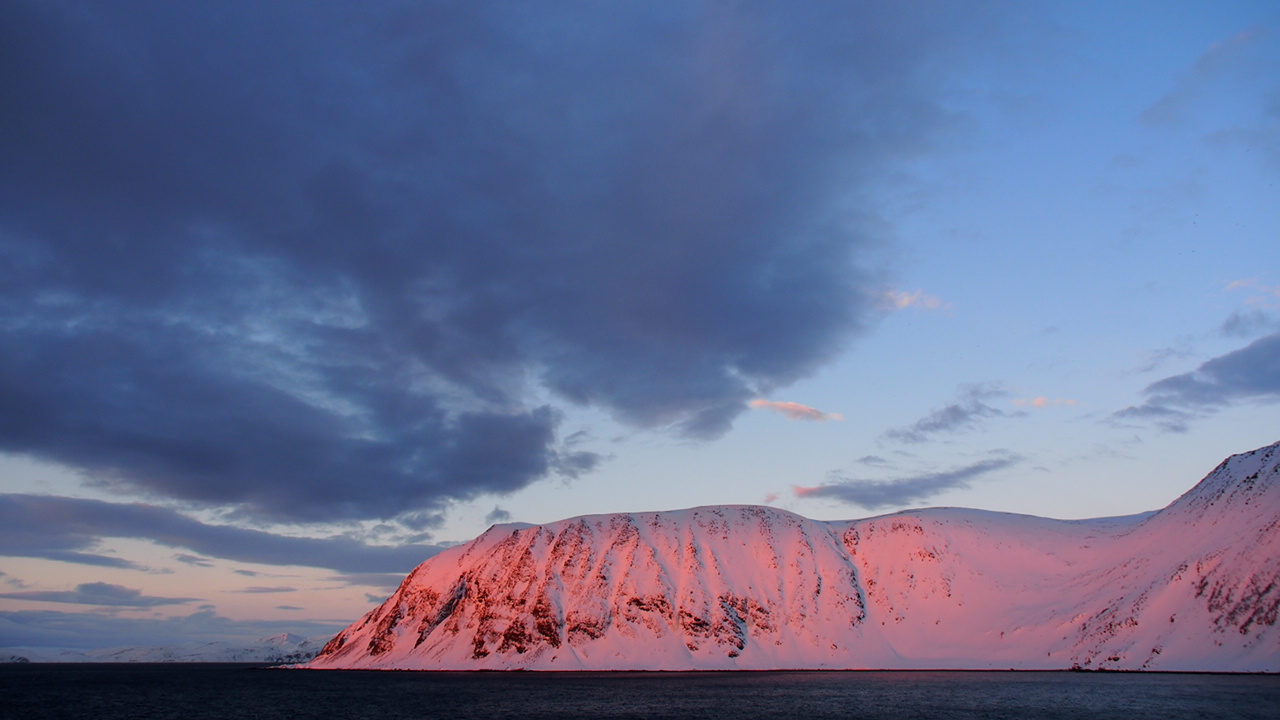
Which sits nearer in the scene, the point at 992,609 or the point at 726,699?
A: the point at 726,699

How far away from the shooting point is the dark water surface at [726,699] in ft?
244

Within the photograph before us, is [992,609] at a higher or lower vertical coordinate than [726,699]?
higher

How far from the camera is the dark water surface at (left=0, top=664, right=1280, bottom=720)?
74375 millimetres

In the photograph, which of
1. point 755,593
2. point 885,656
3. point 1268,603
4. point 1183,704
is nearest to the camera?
point 1183,704

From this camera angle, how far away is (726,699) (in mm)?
92250

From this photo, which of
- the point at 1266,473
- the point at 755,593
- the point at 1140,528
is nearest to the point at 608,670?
the point at 755,593

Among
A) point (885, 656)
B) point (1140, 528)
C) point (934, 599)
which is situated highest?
point (1140, 528)

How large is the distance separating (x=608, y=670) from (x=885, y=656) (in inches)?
2416

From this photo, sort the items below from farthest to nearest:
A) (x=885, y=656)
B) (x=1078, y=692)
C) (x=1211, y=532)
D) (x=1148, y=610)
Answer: (x=885, y=656) < (x=1211, y=532) < (x=1148, y=610) < (x=1078, y=692)

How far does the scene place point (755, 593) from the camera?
196 meters

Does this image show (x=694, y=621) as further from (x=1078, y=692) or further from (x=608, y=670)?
(x=1078, y=692)

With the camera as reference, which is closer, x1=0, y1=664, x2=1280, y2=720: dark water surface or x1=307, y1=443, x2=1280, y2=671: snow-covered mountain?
x1=0, y1=664, x2=1280, y2=720: dark water surface

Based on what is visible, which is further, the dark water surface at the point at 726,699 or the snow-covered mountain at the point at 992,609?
the snow-covered mountain at the point at 992,609

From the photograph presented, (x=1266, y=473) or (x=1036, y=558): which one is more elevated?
(x=1266, y=473)
